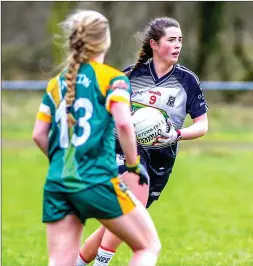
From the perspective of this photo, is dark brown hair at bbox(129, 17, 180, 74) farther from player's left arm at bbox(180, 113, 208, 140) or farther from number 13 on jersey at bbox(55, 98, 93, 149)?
number 13 on jersey at bbox(55, 98, 93, 149)

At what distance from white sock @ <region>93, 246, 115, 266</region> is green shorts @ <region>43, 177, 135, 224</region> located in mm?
1560

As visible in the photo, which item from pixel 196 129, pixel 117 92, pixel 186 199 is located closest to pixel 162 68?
pixel 196 129

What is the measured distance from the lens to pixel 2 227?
403 inches

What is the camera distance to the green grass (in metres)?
7.74

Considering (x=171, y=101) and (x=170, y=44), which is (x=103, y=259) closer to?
(x=171, y=101)

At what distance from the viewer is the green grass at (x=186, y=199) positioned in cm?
774

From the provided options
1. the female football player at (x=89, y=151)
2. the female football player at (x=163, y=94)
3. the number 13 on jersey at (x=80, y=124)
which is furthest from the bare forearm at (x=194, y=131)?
the number 13 on jersey at (x=80, y=124)

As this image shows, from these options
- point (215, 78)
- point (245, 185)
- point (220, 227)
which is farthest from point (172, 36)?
point (215, 78)

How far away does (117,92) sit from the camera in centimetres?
425

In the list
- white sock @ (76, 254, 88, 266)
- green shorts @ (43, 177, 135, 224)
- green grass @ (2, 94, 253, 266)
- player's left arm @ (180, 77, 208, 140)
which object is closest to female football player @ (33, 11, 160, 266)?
green shorts @ (43, 177, 135, 224)

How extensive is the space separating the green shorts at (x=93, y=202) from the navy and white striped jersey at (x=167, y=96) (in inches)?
59.8

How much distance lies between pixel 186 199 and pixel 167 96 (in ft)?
23.8

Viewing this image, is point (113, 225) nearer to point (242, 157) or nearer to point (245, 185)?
point (245, 185)

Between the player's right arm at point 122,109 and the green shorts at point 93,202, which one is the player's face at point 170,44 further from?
the green shorts at point 93,202
